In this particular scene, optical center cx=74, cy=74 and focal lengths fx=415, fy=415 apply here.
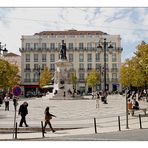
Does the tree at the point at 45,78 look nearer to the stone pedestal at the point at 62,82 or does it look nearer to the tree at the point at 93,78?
the stone pedestal at the point at 62,82

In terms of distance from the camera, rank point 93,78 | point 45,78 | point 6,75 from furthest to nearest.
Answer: point 93,78 → point 45,78 → point 6,75

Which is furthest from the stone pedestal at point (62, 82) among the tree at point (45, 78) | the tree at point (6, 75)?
the tree at point (45, 78)

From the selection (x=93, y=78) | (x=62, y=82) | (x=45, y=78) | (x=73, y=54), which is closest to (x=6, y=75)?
(x=62, y=82)

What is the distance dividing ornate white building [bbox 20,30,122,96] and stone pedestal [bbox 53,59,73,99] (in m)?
18.6

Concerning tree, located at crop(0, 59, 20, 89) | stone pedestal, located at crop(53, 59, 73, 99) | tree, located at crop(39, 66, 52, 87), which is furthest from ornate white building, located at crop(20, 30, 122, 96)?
stone pedestal, located at crop(53, 59, 73, 99)

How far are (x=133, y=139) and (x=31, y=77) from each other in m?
64.6

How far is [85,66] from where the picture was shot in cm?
9181

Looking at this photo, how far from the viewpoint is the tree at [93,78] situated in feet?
279

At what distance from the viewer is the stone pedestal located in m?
56.2

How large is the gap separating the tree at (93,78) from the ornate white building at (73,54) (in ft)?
5.32

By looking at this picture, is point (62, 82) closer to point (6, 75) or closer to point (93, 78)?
point (6, 75)

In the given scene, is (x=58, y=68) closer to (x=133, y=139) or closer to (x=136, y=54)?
(x=136, y=54)

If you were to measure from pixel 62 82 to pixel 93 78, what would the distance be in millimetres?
27544

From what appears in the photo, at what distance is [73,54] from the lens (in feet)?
295
